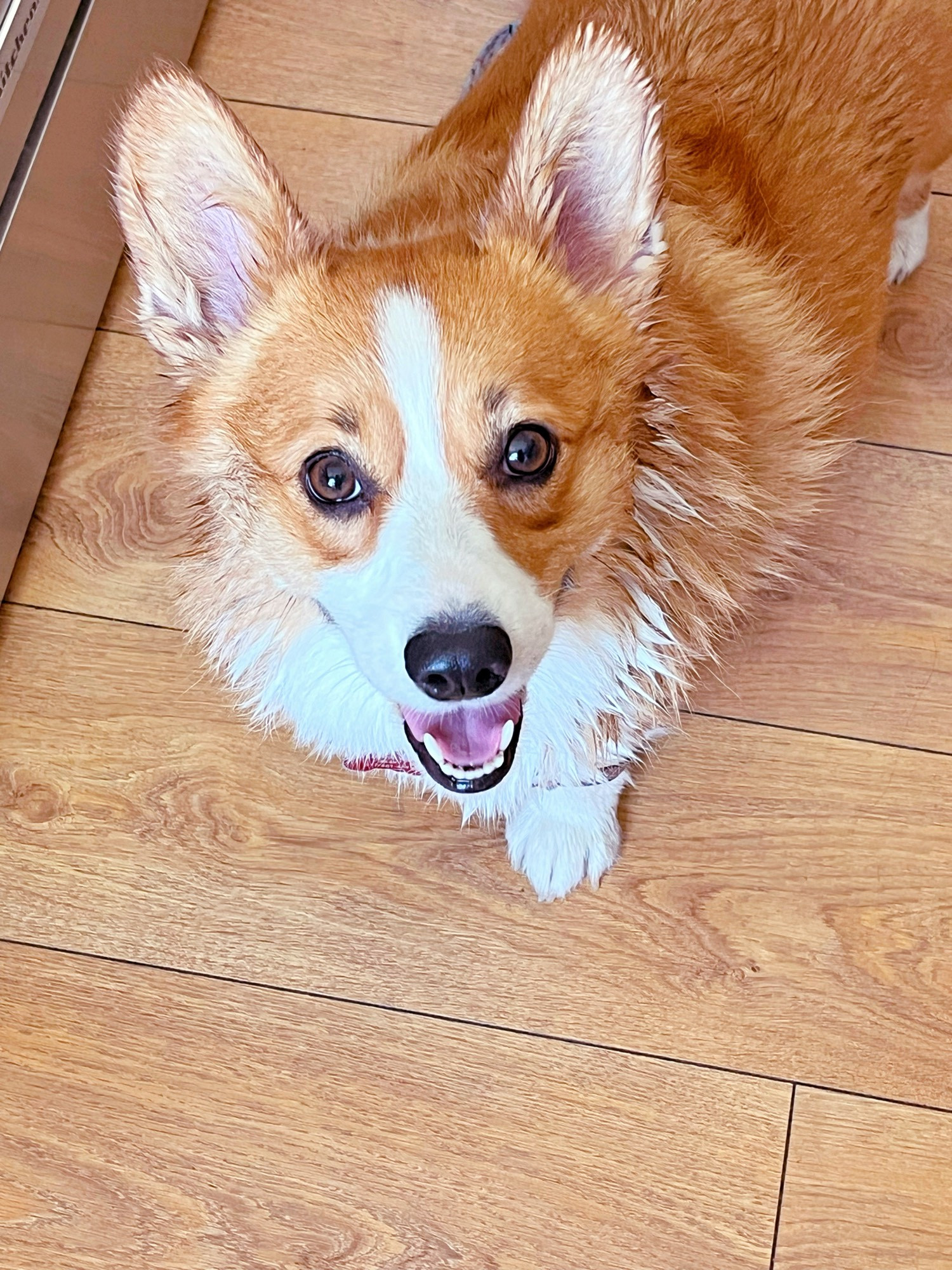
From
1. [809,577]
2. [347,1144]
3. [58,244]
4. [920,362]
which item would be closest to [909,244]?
[920,362]

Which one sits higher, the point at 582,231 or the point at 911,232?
the point at 911,232

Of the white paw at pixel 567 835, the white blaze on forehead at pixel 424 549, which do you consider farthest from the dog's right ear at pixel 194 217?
the white paw at pixel 567 835

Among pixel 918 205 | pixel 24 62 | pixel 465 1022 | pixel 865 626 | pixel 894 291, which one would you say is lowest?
pixel 465 1022

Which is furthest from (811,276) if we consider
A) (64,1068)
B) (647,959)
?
(64,1068)

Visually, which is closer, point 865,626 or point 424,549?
point 424,549

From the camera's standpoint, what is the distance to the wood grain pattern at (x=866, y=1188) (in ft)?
4.59

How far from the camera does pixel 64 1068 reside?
58.9 inches

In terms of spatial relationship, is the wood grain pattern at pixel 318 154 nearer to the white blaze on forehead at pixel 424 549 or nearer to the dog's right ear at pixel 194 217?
the dog's right ear at pixel 194 217

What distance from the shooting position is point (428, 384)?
1.01 meters

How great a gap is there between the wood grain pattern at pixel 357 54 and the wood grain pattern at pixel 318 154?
0.02 metres

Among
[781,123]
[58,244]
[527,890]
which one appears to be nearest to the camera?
[781,123]

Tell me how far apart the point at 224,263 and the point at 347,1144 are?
1.01 metres

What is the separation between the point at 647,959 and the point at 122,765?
2.37 feet

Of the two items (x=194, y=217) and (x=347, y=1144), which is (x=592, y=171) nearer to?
(x=194, y=217)
